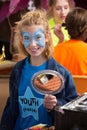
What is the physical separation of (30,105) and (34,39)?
340 mm

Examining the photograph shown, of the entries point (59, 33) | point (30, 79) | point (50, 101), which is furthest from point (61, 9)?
point (50, 101)

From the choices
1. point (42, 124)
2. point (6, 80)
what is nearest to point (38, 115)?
point (42, 124)

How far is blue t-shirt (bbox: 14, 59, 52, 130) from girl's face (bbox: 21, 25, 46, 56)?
3.3 inches

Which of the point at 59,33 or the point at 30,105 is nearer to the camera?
the point at 30,105

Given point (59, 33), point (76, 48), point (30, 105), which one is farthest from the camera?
point (59, 33)

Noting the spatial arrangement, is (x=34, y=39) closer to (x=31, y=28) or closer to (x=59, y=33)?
(x=31, y=28)

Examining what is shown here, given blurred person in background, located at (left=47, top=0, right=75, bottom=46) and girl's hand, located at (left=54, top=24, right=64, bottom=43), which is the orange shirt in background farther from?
blurred person in background, located at (left=47, top=0, right=75, bottom=46)

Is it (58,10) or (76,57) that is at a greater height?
(58,10)

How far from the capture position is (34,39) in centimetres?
180

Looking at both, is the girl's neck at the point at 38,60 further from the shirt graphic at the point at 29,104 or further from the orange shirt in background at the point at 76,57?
the orange shirt in background at the point at 76,57

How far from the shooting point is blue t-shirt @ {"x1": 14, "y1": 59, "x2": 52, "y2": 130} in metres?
1.75

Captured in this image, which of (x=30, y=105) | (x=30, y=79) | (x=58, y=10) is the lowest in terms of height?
(x=30, y=105)

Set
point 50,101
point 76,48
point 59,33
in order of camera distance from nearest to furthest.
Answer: point 50,101 → point 76,48 → point 59,33

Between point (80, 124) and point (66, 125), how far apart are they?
7cm
